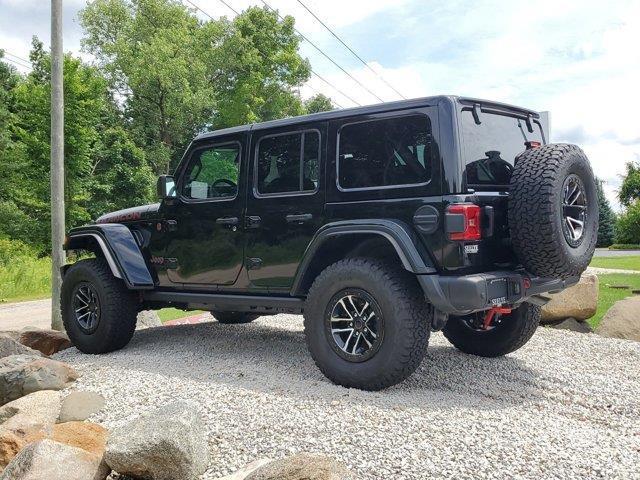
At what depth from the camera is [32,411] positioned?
14.4ft

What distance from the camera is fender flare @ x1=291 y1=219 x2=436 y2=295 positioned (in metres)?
4.22

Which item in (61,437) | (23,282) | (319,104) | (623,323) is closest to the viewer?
(61,437)

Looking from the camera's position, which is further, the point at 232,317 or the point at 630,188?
the point at 630,188

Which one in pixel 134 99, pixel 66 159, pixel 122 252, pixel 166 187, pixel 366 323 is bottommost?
pixel 366 323

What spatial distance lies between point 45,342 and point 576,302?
6435 mm

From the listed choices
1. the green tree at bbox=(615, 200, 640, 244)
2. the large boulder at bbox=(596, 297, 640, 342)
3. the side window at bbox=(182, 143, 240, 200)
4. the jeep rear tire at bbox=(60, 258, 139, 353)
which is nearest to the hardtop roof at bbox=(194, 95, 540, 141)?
the side window at bbox=(182, 143, 240, 200)

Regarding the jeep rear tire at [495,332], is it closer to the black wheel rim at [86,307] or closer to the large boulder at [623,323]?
the large boulder at [623,323]

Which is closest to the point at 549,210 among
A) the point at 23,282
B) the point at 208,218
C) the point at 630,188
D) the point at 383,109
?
the point at 383,109

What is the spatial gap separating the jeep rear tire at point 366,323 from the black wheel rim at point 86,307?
266 centimetres

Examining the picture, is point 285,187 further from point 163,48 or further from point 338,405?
point 163,48

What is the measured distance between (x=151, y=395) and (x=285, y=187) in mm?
2023

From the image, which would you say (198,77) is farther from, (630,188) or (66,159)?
(630,188)

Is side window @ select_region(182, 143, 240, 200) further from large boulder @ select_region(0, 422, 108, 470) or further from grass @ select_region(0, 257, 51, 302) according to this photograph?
grass @ select_region(0, 257, 51, 302)

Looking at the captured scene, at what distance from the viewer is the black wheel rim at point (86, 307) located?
620 cm
